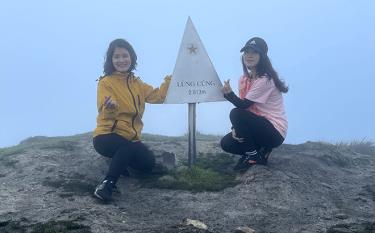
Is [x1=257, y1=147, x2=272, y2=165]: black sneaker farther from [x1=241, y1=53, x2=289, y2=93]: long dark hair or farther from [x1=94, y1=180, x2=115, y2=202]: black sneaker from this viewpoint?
[x1=94, y1=180, x2=115, y2=202]: black sneaker

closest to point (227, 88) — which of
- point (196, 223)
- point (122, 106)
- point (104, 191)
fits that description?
point (122, 106)

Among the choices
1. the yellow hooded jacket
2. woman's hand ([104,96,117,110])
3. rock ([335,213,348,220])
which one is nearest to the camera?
rock ([335,213,348,220])

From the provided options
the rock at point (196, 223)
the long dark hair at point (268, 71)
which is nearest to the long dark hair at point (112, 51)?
the long dark hair at point (268, 71)

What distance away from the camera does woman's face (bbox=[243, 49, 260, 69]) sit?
7180 mm

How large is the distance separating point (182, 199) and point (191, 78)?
2.05 metres

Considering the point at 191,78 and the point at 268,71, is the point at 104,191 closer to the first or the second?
the point at 191,78

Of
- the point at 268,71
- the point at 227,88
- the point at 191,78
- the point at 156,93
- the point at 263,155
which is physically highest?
the point at 268,71

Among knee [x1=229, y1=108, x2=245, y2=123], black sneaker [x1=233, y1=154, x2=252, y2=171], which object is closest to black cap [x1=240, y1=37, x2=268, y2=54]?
knee [x1=229, y1=108, x2=245, y2=123]

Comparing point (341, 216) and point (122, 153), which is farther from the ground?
point (122, 153)

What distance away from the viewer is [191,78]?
24.4 feet

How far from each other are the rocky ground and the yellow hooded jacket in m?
0.75

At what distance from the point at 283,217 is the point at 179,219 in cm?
119

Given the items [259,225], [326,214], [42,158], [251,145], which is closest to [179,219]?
[259,225]

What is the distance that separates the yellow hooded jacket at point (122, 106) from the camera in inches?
269
